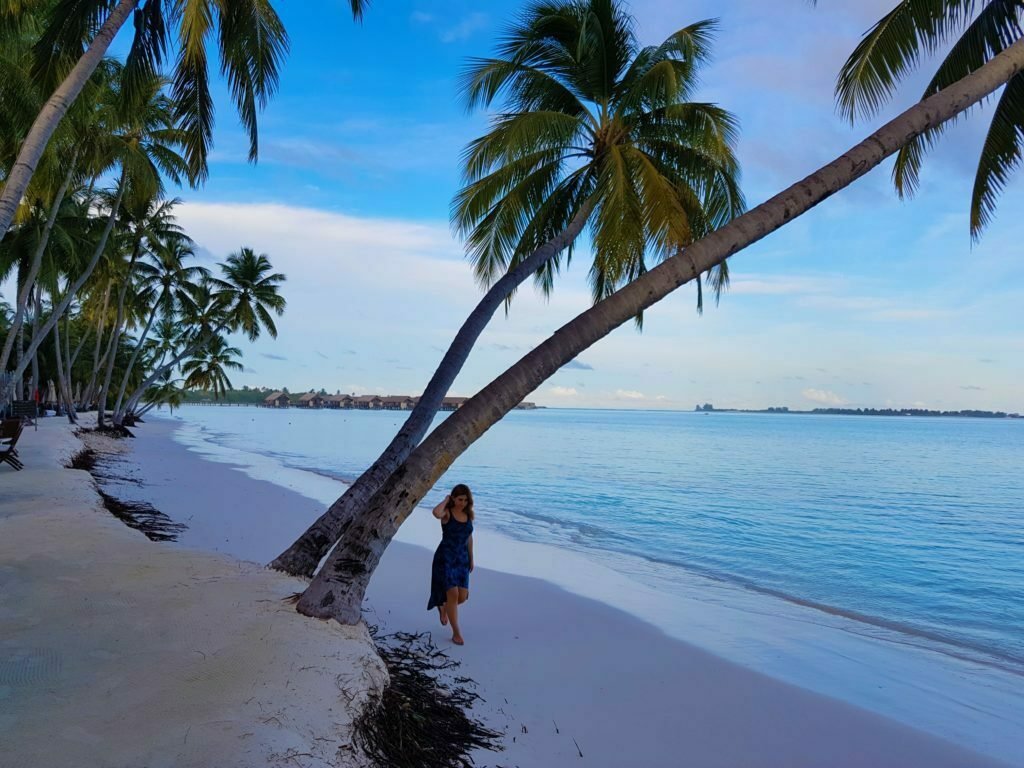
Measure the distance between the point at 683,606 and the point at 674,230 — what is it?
4695 mm

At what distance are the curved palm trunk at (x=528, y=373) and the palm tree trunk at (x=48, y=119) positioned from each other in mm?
4865

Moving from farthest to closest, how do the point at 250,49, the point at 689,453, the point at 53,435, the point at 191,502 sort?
1. the point at 689,453
2. the point at 53,435
3. the point at 191,502
4. the point at 250,49

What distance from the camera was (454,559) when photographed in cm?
567

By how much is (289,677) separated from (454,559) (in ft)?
8.17

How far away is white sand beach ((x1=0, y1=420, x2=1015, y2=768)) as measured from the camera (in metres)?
2.82

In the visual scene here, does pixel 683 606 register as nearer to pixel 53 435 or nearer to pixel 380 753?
pixel 380 753

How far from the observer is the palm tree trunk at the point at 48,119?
6238 millimetres

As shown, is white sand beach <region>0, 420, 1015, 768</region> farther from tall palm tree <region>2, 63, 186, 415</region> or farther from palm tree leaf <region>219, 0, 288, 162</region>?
tall palm tree <region>2, 63, 186, 415</region>

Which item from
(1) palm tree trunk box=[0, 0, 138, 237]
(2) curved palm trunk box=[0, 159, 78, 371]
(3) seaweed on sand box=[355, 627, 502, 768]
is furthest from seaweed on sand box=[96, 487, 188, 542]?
(2) curved palm trunk box=[0, 159, 78, 371]

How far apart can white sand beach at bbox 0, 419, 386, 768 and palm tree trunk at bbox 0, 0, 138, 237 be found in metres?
3.35

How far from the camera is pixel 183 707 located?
292cm

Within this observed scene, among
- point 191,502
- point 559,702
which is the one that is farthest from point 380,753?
point 191,502

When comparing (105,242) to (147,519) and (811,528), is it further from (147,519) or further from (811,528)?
(811,528)

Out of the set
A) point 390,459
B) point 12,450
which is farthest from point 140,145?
point 390,459
